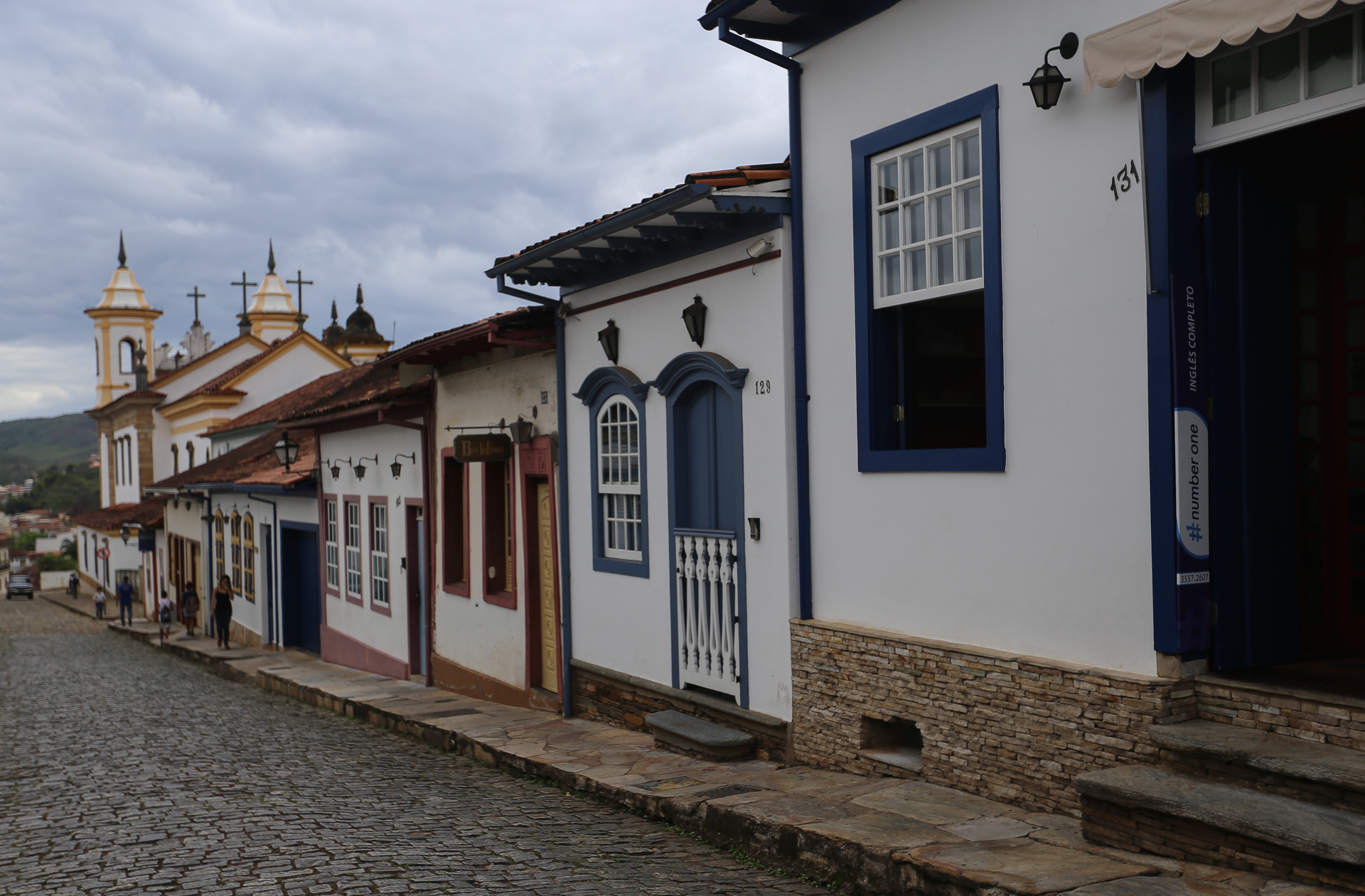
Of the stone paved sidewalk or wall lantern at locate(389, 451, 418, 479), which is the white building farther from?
wall lantern at locate(389, 451, 418, 479)

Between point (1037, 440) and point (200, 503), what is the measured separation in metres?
25.5

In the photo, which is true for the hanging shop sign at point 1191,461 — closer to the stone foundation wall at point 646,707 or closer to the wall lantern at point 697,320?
the stone foundation wall at point 646,707

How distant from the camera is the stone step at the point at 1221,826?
Result: 410cm

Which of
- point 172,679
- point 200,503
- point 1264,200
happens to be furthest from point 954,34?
point 200,503

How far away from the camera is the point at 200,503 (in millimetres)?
27391

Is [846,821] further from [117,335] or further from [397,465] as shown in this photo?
[117,335]

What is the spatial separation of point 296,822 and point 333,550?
1127 centimetres

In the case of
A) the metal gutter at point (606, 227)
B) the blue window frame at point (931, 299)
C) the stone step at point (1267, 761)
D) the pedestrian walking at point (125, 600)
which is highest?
the metal gutter at point (606, 227)

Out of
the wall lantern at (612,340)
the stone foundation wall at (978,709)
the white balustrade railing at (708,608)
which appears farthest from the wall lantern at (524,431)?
the stone foundation wall at (978,709)

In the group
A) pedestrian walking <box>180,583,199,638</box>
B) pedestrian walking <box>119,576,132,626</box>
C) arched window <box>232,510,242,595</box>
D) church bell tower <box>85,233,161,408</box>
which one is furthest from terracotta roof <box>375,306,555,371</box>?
church bell tower <box>85,233,161,408</box>

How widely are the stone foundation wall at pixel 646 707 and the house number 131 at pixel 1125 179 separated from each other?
4.00m

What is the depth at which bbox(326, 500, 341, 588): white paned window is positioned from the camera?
58.7 feet

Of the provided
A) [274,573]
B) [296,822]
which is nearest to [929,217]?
[296,822]

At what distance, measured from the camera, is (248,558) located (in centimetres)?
2325
